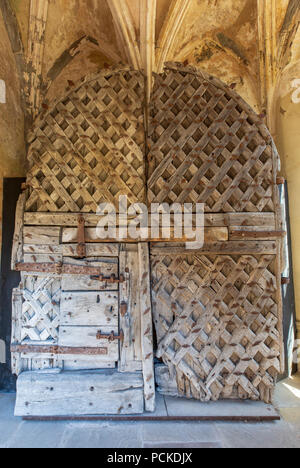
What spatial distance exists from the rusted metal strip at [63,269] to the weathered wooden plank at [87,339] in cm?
55

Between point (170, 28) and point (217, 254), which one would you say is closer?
point (217, 254)

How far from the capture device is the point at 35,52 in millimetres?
3641

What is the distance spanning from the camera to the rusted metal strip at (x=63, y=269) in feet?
9.52

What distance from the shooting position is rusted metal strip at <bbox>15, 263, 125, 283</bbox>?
2902mm

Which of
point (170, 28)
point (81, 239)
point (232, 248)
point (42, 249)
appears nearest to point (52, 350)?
point (42, 249)

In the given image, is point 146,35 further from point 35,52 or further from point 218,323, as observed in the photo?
point 218,323

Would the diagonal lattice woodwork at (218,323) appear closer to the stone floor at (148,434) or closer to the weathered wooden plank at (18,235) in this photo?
the stone floor at (148,434)

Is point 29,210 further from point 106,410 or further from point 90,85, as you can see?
point 106,410

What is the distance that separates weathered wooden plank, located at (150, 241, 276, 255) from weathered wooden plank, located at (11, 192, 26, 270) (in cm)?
154

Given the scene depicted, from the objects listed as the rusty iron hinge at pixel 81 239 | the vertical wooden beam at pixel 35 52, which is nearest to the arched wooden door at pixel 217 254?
the rusty iron hinge at pixel 81 239

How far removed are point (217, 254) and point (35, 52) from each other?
3758 millimetres

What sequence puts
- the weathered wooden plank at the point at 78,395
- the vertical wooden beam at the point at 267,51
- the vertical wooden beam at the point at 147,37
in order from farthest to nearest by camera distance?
the vertical wooden beam at the point at 267,51, the vertical wooden beam at the point at 147,37, the weathered wooden plank at the point at 78,395

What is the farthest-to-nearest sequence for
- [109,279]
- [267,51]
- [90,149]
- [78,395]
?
[267,51] → [90,149] → [109,279] → [78,395]

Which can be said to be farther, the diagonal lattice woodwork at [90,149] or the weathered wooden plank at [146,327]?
the diagonal lattice woodwork at [90,149]
